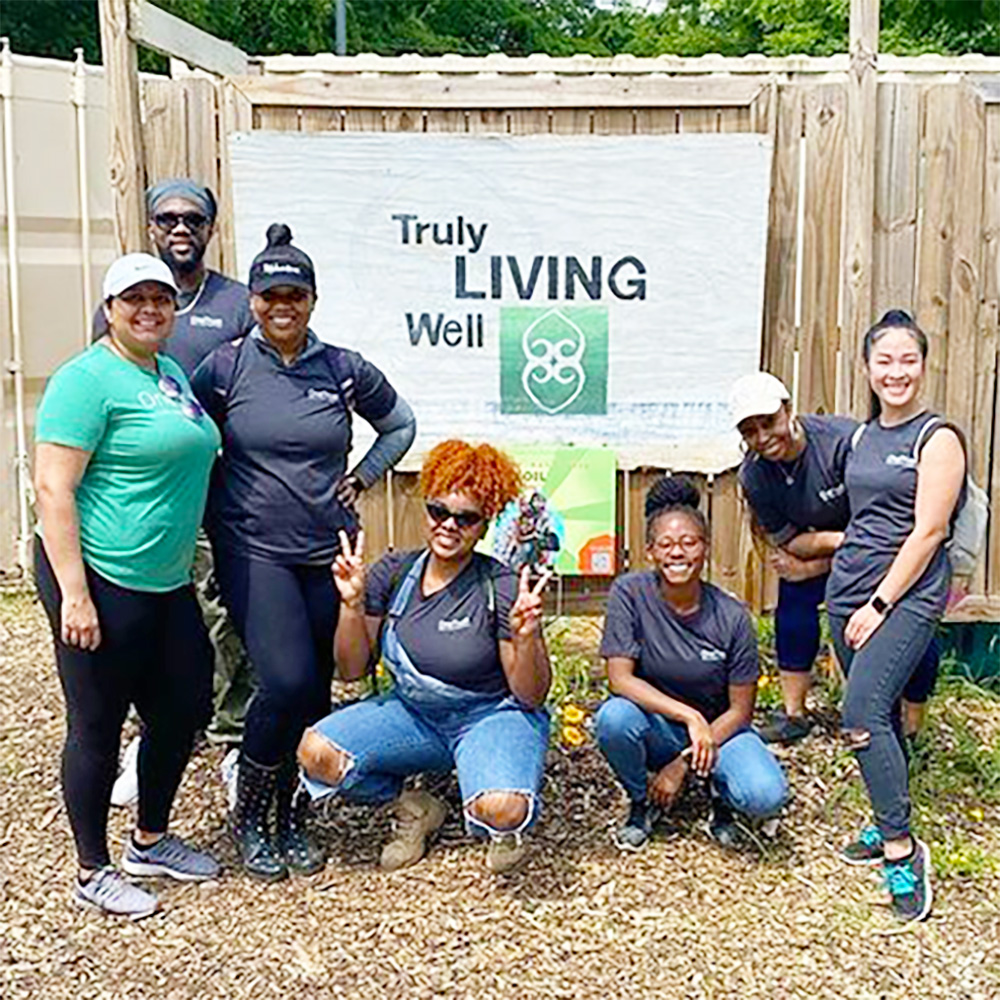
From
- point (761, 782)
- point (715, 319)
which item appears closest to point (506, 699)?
point (761, 782)

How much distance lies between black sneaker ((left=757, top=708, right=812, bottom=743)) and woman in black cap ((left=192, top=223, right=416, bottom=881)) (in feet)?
5.22

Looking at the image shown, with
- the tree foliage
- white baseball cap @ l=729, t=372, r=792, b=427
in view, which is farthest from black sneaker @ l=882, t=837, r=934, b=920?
the tree foliage

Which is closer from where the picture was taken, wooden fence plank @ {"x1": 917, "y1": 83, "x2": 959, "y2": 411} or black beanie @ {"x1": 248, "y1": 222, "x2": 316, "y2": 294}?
black beanie @ {"x1": 248, "y1": 222, "x2": 316, "y2": 294}

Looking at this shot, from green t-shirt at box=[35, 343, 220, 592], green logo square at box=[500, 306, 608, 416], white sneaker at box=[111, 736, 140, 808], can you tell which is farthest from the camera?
green logo square at box=[500, 306, 608, 416]

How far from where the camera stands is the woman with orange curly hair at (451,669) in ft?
12.1

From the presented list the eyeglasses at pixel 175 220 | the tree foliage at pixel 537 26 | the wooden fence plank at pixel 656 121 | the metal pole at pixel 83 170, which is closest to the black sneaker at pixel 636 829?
the eyeglasses at pixel 175 220

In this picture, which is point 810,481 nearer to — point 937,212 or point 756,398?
point 756,398

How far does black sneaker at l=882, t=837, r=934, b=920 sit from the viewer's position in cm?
362

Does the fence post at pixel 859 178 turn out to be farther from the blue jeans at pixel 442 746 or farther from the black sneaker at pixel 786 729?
the blue jeans at pixel 442 746

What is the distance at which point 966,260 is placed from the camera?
471 cm

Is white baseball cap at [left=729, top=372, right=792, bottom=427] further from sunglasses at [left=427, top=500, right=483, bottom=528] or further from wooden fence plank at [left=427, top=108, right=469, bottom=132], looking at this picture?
wooden fence plank at [left=427, top=108, right=469, bottom=132]

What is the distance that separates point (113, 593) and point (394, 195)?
6.45 ft

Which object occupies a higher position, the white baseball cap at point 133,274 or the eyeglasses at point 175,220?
the eyeglasses at point 175,220

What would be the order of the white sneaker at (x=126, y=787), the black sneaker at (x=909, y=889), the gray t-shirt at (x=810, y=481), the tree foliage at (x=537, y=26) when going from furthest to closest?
1. the tree foliage at (x=537, y=26)
2. the white sneaker at (x=126, y=787)
3. the gray t-shirt at (x=810, y=481)
4. the black sneaker at (x=909, y=889)
